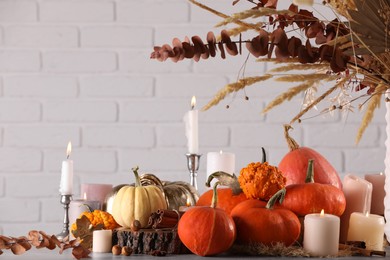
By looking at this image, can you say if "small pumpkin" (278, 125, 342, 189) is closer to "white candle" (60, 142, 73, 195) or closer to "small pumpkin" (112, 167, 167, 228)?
"small pumpkin" (112, 167, 167, 228)

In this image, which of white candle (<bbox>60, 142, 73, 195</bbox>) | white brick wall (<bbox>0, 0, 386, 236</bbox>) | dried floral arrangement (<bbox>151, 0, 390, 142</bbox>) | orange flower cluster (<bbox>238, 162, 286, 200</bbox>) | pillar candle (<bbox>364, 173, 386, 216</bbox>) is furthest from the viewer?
white brick wall (<bbox>0, 0, 386, 236</bbox>)

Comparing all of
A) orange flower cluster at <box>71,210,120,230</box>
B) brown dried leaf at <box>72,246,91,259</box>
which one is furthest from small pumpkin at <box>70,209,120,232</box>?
brown dried leaf at <box>72,246,91,259</box>

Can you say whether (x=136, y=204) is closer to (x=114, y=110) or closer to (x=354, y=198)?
(x=354, y=198)

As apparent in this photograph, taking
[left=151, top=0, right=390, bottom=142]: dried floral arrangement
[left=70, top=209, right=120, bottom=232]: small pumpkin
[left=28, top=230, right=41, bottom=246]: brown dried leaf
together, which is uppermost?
[left=151, top=0, right=390, bottom=142]: dried floral arrangement

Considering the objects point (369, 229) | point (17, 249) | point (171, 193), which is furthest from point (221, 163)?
point (17, 249)

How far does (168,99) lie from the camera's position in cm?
274

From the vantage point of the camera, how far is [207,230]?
1212 millimetres

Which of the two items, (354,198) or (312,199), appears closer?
(312,199)

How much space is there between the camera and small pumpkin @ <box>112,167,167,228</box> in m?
1.33

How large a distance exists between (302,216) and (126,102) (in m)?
1.50

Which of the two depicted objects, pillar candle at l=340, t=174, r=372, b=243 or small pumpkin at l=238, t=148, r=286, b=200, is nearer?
small pumpkin at l=238, t=148, r=286, b=200

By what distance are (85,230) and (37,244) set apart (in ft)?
0.29

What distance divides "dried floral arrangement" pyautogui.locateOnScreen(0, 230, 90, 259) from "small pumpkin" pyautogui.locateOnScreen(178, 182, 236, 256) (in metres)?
0.16

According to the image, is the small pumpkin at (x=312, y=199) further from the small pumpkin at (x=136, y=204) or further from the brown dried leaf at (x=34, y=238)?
the brown dried leaf at (x=34, y=238)
